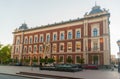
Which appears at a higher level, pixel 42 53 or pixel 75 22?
pixel 75 22

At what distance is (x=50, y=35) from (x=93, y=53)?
16353 millimetres

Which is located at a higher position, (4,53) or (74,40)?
(74,40)

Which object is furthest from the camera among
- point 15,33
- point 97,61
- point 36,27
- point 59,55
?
point 15,33

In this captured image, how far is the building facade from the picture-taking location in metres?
37.3

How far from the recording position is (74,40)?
42.4m

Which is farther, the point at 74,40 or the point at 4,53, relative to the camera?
the point at 4,53

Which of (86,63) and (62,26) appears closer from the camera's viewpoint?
(86,63)

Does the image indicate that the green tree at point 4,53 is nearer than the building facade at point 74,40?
No

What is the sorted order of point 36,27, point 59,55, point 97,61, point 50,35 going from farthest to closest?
point 36,27, point 50,35, point 59,55, point 97,61

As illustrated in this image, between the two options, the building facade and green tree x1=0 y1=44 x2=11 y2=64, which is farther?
green tree x1=0 y1=44 x2=11 y2=64

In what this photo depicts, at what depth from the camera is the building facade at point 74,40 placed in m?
37.3

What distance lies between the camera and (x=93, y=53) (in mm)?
38000


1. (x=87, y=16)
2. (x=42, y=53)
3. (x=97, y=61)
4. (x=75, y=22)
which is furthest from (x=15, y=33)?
(x=97, y=61)

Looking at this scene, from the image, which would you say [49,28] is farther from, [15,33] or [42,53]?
[15,33]
